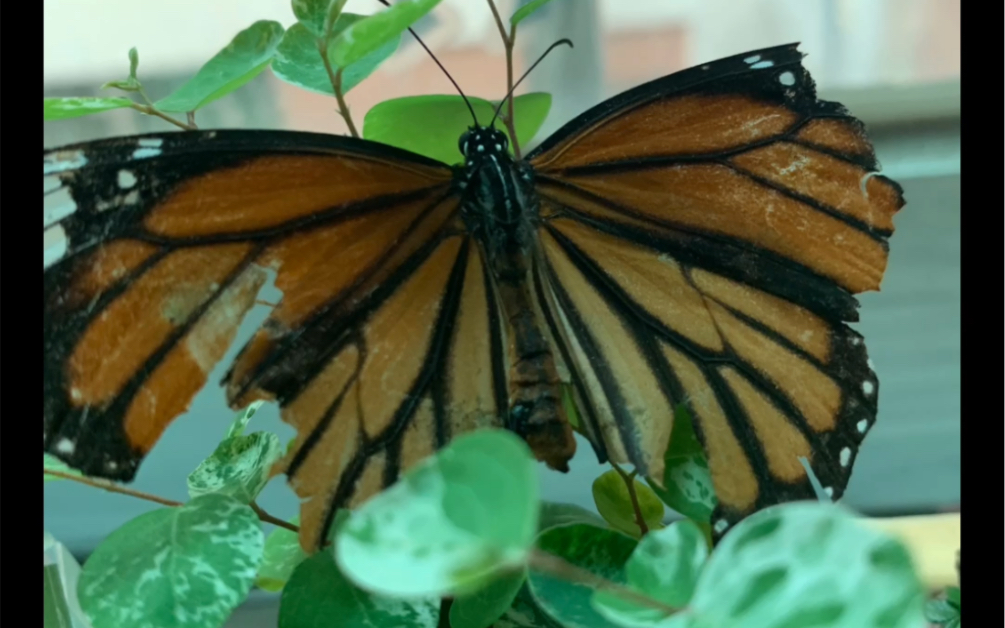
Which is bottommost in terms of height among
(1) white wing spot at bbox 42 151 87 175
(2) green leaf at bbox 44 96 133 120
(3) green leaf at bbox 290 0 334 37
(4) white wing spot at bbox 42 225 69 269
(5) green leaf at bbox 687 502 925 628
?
(5) green leaf at bbox 687 502 925 628

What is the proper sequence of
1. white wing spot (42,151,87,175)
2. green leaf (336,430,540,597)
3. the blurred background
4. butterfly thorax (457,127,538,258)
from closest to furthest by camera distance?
1. green leaf (336,430,540,597)
2. white wing spot (42,151,87,175)
3. butterfly thorax (457,127,538,258)
4. the blurred background

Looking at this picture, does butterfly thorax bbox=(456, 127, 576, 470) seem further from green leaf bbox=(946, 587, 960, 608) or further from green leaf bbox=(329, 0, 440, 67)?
green leaf bbox=(946, 587, 960, 608)

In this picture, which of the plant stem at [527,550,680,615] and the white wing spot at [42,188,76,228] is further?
the white wing spot at [42,188,76,228]

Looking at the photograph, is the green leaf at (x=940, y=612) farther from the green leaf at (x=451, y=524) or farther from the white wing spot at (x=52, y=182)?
the white wing spot at (x=52, y=182)

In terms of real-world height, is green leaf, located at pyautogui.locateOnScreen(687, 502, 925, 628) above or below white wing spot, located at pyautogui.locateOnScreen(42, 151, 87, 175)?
below

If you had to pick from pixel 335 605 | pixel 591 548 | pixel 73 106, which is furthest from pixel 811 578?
pixel 73 106

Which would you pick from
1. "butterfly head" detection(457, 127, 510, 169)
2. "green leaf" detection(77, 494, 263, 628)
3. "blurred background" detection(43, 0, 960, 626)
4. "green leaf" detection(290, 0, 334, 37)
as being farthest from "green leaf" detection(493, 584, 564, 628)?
"blurred background" detection(43, 0, 960, 626)
